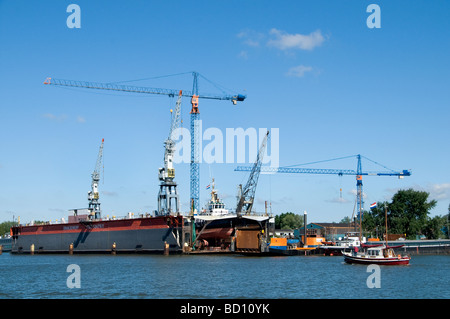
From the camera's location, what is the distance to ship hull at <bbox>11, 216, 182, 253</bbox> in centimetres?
10481

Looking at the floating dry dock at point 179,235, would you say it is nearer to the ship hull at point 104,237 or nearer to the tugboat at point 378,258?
the ship hull at point 104,237

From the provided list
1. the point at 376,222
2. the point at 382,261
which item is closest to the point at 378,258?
the point at 382,261

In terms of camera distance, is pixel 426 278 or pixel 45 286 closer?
pixel 45 286

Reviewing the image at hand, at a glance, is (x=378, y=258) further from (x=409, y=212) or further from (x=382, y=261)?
(x=409, y=212)

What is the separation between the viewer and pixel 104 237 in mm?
117938

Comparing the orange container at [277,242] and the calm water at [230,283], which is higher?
the calm water at [230,283]

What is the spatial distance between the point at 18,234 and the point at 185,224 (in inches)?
2557

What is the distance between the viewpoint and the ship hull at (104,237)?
4126 inches

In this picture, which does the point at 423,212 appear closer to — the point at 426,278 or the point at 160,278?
the point at 426,278

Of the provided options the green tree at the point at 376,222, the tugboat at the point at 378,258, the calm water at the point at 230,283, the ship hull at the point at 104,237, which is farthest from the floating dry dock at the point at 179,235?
the green tree at the point at 376,222
